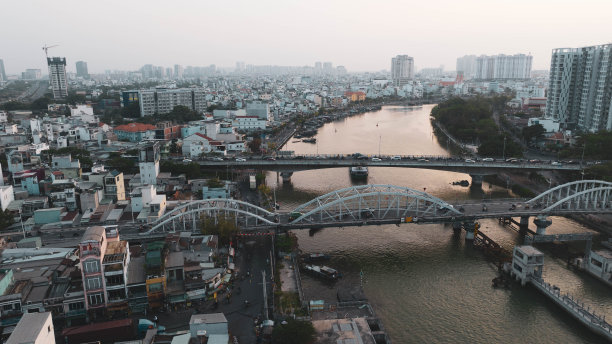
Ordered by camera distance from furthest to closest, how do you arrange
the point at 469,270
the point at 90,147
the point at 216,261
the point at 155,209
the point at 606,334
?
the point at 90,147, the point at 155,209, the point at 469,270, the point at 216,261, the point at 606,334

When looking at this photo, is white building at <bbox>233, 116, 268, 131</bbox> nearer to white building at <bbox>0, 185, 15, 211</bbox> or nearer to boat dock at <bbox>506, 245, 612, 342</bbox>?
white building at <bbox>0, 185, 15, 211</bbox>

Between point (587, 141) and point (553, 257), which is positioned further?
point (587, 141)

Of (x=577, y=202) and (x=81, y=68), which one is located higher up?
(x=81, y=68)

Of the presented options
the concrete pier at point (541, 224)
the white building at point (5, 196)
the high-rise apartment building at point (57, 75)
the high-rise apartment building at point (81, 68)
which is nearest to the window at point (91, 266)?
the white building at point (5, 196)

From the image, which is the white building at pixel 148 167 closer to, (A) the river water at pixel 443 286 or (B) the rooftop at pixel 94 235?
(A) the river water at pixel 443 286

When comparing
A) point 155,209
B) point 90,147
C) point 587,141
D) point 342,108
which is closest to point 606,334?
point 155,209

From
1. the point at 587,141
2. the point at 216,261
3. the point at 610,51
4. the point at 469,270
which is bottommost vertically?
the point at 469,270

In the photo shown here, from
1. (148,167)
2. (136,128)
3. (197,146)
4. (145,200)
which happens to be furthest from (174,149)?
(145,200)

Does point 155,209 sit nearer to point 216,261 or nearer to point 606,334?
point 216,261

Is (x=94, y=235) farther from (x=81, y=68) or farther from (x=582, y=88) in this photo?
(x=81, y=68)
